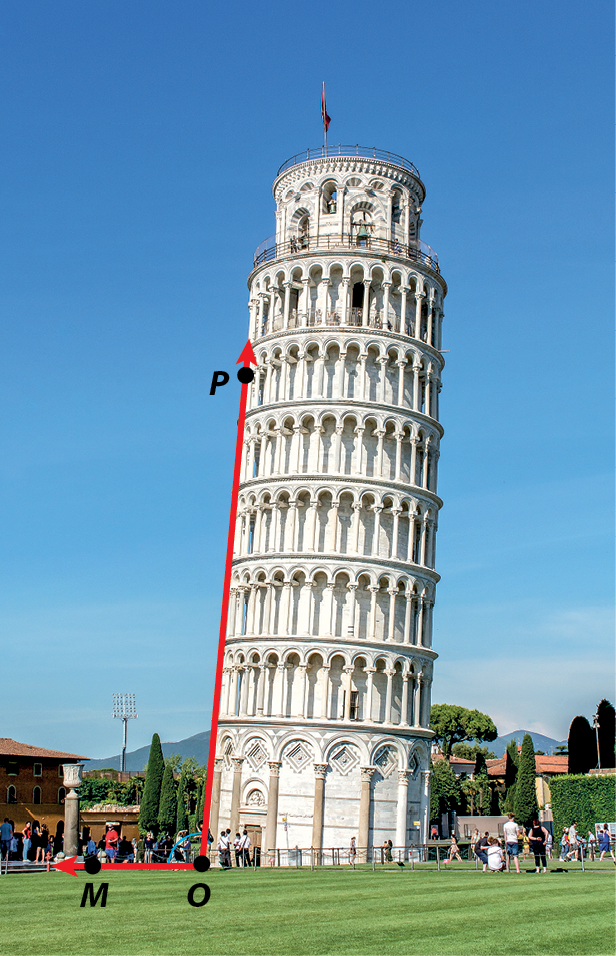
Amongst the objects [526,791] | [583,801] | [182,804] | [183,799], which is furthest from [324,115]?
[183,799]

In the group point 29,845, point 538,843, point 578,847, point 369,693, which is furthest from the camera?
point 369,693

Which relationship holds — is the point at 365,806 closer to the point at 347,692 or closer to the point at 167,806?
the point at 347,692

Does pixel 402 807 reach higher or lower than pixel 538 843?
higher

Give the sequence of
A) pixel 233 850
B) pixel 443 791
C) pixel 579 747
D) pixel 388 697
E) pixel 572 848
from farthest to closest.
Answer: pixel 443 791 < pixel 579 747 < pixel 388 697 < pixel 233 850 < pixel 572 848

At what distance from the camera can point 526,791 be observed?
86188 millimetres

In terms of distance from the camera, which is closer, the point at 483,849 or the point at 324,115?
the point at 483,849

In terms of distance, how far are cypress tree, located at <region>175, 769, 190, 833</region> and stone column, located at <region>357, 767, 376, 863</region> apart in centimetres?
3579

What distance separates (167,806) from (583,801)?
137 feet

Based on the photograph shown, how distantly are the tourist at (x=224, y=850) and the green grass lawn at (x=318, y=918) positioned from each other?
36.2ft

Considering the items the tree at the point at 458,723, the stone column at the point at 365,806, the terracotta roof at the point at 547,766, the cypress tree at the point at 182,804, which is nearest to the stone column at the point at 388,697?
the stone column at the point at 365,806

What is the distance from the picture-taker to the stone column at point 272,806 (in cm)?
5778

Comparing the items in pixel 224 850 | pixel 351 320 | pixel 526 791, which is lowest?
pixel 224 850

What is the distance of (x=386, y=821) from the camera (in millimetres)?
58906

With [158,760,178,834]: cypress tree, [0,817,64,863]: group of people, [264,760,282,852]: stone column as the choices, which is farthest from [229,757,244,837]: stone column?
[158,760,178,834]: cypress tree
